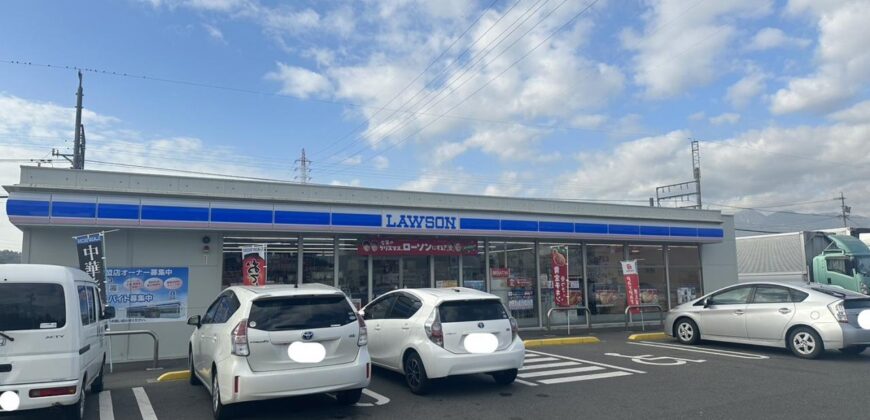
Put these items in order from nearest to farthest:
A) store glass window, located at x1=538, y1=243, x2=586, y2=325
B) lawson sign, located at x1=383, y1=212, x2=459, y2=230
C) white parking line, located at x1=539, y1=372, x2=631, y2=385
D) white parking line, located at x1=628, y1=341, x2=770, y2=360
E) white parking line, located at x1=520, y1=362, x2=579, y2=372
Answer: white parking line, located at x1=539, y1=372, x2=631, y2=385 → white parking line, located at x1=520, y1=362, x2=579, y2=372 → white parking line, located at x1=628, y1=341, x2=770, y2=360 → lawson sign, located at x1=383, y1=212, x2=459, y2=230 → store glass window, located at x1=538, y1=243, x2=586, y2=325

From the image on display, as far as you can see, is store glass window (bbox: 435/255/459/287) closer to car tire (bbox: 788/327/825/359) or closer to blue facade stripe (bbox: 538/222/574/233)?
blue facade stripe (bbox: 538/222/574/233)

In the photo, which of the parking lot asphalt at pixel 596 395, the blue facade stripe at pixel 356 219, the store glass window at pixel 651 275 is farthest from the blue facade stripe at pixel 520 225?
the parking lot asphalt at pixel 596 395

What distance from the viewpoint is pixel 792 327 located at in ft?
36.1

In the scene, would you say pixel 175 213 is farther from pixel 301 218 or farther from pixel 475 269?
pixel 475 269

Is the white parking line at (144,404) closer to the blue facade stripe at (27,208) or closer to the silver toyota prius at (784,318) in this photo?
the blue facade stripe at (27,208)

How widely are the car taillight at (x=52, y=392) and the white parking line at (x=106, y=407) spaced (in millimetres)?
1247

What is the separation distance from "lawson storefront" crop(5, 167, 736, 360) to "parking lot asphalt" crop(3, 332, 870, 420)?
3390mm

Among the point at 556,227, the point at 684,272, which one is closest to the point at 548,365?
the point at 556,227

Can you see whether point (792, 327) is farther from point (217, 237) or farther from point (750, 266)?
point (750, 266)

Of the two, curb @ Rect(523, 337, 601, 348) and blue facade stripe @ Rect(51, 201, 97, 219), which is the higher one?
blue facade stripe @ Rect(51, 201, 97, 219)

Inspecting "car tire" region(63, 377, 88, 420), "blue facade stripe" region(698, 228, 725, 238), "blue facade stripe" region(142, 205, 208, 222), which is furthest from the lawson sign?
"blue facade stripe" region(698, 228, 725, 238)

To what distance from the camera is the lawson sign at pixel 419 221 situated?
15.0 metres

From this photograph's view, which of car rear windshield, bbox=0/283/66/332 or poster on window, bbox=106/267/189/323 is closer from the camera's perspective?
car rear windshield, bbox=0/283/66/332

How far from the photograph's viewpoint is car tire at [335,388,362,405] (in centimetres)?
711
